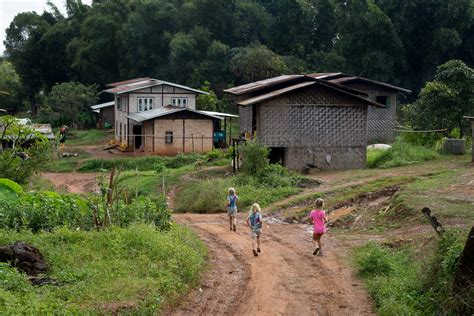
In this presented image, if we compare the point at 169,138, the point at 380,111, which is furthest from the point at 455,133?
the point at 169,138

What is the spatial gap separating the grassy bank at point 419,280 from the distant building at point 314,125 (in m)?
16.0

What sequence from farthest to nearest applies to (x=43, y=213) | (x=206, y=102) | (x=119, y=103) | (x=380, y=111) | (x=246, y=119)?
(x=206, y=102)
(x=119, y=103)
(x=380, y=111)
(x=246, y=119)
(x=43, y=213)

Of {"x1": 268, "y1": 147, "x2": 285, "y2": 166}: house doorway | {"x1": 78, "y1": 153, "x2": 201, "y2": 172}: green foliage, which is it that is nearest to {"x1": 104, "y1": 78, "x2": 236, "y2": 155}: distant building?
{"x1": 78, "y1": 153, "x2": 201, "y2": 172}: green foliage

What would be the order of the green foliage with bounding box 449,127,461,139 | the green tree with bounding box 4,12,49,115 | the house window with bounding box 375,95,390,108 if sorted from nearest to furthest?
the green foliage with bounding box 449,127,461,139, the house window with bounding box 375,95,390,108, the green tree with bounding box 4,12,49,115

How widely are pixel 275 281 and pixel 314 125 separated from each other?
17.5 metres

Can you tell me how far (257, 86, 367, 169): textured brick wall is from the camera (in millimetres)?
30719

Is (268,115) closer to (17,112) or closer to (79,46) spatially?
(79,46)

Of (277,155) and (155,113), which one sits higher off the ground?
(155,113)

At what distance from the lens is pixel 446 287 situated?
1161 centimetres

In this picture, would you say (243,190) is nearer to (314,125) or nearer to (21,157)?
(314,125)

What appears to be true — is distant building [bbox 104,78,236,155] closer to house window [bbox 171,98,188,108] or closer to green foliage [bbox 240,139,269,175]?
house window [bbox 171,98,188,108]

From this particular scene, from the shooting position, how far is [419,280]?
12789mm

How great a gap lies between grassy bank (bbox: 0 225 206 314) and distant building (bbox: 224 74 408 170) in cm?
1447

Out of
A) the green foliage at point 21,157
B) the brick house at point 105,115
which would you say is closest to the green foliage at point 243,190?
the green foliage at point 21,157
